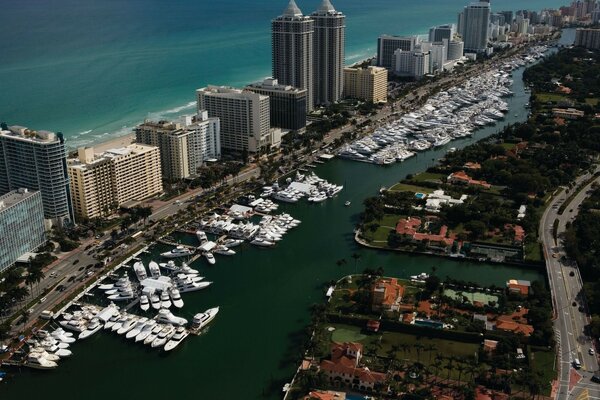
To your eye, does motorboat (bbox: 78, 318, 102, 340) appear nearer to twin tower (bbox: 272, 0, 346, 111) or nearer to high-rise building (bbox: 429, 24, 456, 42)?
twin tower (bbox: 272, 0, 346, 111)

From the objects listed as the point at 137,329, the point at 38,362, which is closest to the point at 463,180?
the point at 137,329

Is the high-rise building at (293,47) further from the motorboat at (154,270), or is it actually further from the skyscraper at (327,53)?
the motorboat at (154,270)

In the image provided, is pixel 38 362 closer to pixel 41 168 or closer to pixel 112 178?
pixel 41 168

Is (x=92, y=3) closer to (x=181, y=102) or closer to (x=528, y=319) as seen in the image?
(x=181, y=102)

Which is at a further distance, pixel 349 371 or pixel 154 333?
pixel 154 333

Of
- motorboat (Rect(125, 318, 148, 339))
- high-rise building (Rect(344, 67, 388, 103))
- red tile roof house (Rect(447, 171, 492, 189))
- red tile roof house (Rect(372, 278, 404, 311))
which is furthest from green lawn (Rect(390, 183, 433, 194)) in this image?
high-rise building (Rect(344, 67, 388, 103))

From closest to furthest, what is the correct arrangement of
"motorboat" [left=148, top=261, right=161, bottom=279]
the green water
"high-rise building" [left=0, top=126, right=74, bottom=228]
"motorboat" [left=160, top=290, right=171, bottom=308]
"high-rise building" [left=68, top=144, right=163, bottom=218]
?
the green water → "motorboat" [left=160, top=290, right=171, bottom=308] → "motorboat" [left=148, top=261, right=161, bottom=279] → "high-rise building" [left=0, top=126, right=74, bottom=228] → "high-rise building" [left=68, top=144, right=163, bottom=218]
